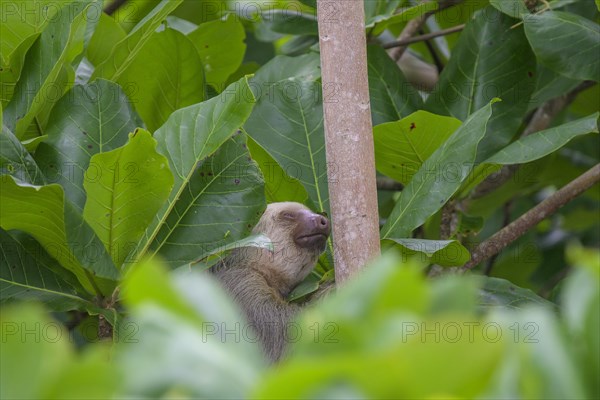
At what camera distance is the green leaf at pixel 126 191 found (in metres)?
2.76

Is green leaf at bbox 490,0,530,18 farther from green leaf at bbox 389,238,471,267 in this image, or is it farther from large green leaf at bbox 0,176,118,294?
large green leaf at bbox 0,176,118,294

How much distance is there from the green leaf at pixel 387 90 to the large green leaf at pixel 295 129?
389 mm

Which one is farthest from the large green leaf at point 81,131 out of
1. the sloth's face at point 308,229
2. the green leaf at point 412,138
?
the sloth's face at point 308,229

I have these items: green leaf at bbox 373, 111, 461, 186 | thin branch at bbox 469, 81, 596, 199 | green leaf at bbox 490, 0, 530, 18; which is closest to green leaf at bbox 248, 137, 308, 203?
green leaf at bbox 373, 111, 461, 186

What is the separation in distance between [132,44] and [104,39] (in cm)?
44

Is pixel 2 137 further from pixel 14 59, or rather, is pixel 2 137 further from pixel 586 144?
pixel 586 144

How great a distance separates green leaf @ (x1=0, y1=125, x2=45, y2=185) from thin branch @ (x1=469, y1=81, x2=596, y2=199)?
2321 millimetres

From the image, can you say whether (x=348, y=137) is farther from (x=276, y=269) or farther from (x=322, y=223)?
(x=276, y=269)

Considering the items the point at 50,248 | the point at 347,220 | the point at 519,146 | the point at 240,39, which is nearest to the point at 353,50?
the point at 347,220

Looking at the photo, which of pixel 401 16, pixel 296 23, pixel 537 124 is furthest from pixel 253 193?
pixel 537 124

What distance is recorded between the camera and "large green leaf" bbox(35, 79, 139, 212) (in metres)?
3.08

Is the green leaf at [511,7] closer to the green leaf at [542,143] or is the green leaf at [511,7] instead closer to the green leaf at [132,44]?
the green leaf at [542,143]

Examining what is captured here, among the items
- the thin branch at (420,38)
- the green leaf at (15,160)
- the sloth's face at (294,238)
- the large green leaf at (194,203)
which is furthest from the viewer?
the thin branch at (420,38)

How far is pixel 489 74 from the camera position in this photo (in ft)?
12.9
